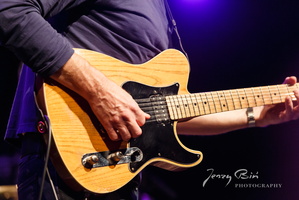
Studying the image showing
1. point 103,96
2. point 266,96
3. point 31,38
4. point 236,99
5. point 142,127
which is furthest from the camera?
point 266,96

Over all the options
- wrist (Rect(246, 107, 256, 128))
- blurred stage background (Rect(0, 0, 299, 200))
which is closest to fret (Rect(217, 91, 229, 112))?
wrist (Rect(246, 107, 256, 128))

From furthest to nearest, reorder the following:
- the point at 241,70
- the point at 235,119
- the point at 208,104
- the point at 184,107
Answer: the point at 241,70, the point at 235,119, the point at 208,104, the point at 184,107

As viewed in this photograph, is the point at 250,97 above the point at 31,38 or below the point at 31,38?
below

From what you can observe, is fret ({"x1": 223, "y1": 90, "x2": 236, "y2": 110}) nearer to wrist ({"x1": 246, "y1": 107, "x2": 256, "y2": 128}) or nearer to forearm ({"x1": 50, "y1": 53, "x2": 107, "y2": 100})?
wrist ({"x1": 246, "y1": 107, "x2": 256, "y2": 128})

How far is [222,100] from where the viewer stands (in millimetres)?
1617

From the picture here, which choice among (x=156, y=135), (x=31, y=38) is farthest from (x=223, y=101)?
(x=31, y=38)

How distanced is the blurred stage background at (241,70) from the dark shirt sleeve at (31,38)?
202 cm

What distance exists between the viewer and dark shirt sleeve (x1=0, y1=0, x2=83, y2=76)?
104cm

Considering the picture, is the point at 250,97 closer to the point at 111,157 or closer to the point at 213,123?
the point at 213,123

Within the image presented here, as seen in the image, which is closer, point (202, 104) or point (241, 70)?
point (202, 104)

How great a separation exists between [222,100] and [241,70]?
5.04ft

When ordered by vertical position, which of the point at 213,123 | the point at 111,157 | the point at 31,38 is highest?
the point at 31,38

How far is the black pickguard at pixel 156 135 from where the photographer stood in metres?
1.29

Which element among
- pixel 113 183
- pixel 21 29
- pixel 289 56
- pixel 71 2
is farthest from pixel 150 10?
pixel 289 56
